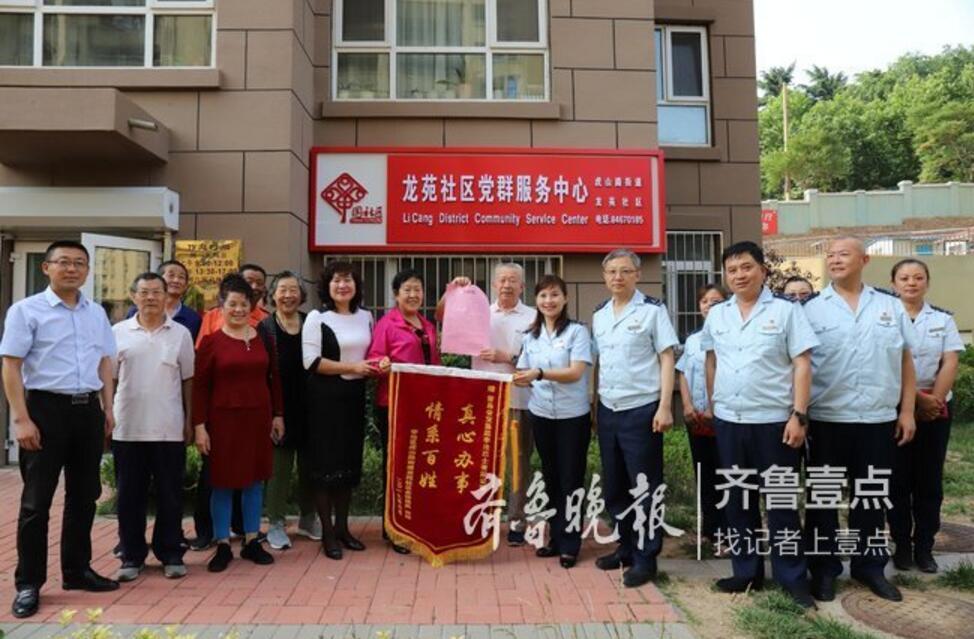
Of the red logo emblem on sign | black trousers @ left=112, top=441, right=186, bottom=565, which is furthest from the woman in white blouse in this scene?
the red logo emblem on sign

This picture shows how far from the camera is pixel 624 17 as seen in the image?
23.9ft

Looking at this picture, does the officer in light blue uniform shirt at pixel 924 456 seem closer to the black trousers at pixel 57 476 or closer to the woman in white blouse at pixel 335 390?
the woman in white blouse at pixel 335 390

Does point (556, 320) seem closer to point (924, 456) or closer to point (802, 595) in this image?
point (802, 595)

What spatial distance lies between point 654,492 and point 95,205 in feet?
17.8

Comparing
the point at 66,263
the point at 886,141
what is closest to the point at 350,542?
the point at 66,263

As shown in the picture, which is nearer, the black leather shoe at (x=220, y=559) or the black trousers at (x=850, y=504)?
the black trousers at (x=850, y=504)

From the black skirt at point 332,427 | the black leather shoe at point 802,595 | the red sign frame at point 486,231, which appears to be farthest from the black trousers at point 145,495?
the red sign frame at point 486,231

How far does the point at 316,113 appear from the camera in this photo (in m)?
7.26

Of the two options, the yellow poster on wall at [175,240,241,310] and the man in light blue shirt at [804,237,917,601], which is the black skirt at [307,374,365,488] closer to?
the man in light blue shirt at [804,237,917,601]

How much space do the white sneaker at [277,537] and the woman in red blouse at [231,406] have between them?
367 millimetres

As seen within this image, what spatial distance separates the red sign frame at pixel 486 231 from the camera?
22.9 feet

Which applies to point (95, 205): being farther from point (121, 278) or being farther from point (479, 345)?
point (479, 345)

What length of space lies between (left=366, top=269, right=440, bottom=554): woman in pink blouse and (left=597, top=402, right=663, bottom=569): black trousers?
1.16m

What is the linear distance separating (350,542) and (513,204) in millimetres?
3782
